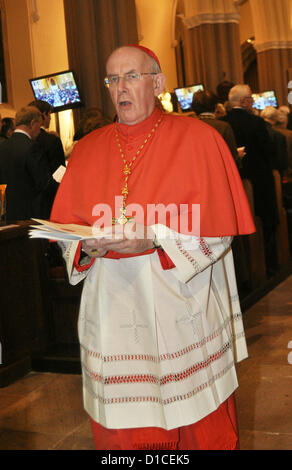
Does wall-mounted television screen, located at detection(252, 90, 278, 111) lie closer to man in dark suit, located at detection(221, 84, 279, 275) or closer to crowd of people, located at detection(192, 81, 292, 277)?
crowd of people, located at detection(192, 81, 292, 277)

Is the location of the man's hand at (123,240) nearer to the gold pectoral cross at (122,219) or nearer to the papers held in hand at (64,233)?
the papers held in hand at (64,233)

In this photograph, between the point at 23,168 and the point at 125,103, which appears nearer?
the point at 125,103

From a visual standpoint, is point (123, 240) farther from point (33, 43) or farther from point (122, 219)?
point (33, 43)

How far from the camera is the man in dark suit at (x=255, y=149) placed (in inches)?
285

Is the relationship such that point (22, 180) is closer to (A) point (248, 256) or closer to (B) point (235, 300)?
(A) point (248, 256)

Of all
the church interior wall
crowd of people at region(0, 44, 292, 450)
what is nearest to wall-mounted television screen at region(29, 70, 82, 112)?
the church interior wall

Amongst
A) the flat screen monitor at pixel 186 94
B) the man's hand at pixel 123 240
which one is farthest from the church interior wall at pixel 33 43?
the man's hand at pixel 123 240

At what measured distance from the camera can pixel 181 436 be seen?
8.84ft

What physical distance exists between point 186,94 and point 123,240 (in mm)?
10819

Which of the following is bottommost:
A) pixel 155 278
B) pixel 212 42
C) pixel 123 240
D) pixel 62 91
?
pixel 155 278

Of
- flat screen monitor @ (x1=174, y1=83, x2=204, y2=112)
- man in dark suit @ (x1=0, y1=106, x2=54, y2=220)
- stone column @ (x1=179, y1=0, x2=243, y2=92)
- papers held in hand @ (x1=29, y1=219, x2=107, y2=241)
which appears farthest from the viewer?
stone column @ (x1=179, y1=0, x2=243, y2=92)

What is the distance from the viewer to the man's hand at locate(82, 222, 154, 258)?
2.29 m

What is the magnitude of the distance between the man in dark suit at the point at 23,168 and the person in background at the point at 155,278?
330cm

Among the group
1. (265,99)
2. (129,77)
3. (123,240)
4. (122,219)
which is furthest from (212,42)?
(123,240)
